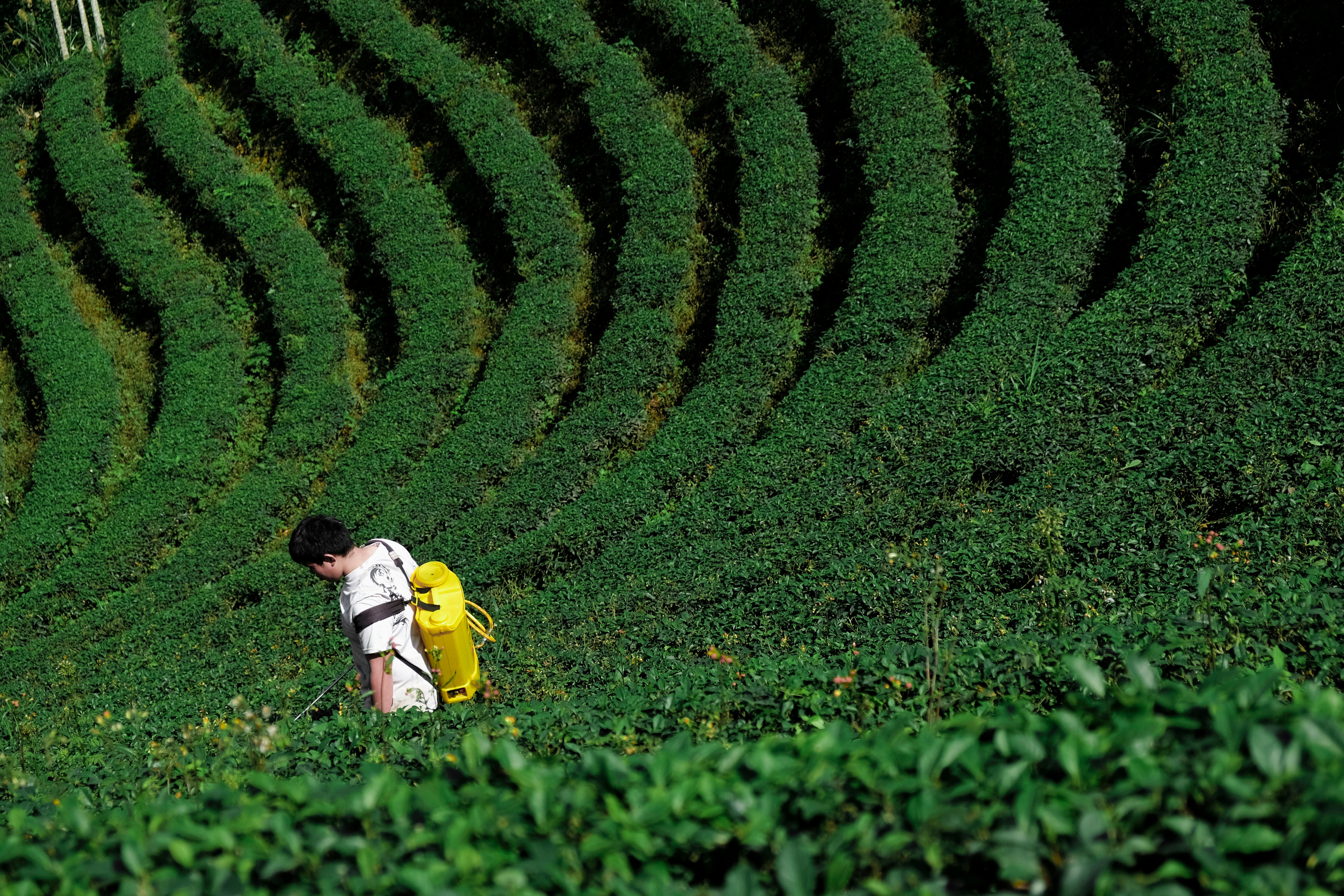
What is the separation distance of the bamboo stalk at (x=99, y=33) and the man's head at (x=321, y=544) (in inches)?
809

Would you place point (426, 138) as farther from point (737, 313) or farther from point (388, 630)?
point (388, 630)

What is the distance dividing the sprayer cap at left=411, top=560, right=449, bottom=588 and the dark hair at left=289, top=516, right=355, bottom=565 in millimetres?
381

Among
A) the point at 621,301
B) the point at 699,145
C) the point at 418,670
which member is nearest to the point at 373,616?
the point at 418,670

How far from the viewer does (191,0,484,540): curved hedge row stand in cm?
1191

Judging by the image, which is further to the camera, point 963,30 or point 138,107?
point 138,107

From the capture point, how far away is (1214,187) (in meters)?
9.05

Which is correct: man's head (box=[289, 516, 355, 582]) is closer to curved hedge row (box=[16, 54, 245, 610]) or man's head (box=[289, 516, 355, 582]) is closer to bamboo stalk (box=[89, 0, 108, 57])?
curved hedge row (box=[16, 54, 245, 610])

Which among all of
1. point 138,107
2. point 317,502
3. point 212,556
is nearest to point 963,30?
point 317,502

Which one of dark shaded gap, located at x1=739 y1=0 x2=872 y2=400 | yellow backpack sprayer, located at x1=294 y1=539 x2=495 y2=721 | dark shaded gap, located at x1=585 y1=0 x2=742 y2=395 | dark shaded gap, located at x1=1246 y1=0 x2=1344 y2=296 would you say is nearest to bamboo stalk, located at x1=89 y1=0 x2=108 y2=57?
dark shaded gap, located at x1=585 y1=0 x2=742 y2=395

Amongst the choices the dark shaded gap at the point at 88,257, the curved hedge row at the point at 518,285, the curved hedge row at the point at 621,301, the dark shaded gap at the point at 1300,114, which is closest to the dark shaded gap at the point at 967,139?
the dark shaded gap at the point at 1300,114

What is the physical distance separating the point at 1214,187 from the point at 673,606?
6.52 metres

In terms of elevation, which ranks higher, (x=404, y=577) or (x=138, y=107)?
(x=138, y=107)

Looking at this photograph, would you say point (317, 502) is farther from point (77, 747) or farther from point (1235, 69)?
point (1235, 69)

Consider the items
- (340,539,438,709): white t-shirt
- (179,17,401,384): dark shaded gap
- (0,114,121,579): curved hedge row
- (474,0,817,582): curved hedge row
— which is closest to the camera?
(340,539,438,709): white t-shirt
